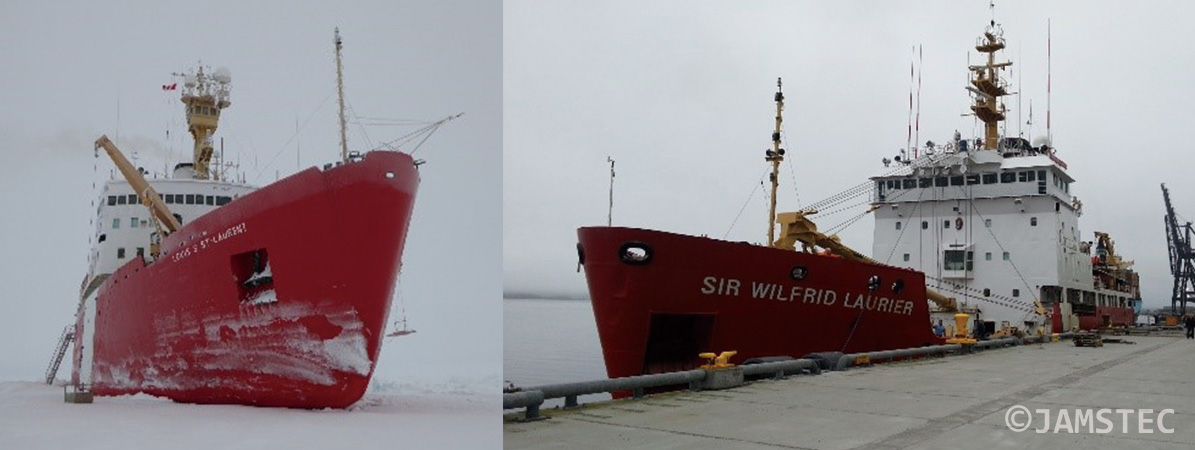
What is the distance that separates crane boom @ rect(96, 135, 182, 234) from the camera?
57.6 feet

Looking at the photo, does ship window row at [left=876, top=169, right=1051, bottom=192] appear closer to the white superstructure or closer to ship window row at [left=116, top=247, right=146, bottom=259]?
the white superstructure

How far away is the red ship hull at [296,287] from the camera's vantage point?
1221 cm

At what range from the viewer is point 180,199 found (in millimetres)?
20328

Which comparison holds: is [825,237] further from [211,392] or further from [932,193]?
[211,392]

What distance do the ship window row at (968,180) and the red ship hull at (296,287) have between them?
12364mm

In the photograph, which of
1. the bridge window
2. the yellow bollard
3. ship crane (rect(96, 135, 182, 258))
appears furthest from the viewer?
the bridge window

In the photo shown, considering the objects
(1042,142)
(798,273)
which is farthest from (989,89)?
(798,273)

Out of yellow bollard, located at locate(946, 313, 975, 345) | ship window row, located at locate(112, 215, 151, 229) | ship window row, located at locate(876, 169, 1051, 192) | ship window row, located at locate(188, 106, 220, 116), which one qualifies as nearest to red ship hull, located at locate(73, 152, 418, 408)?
ship window row, located at locate(112, 215, 151, 229)

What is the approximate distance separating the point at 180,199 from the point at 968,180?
18.2 meters

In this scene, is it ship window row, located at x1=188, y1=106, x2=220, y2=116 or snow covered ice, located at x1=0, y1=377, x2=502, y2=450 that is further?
ship window row, located at x1=188, y1=106, x2=220, y2=116

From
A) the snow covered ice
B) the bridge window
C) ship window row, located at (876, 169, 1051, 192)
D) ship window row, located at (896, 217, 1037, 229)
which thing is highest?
ship window row, located at (876, 169, 1051, 192)

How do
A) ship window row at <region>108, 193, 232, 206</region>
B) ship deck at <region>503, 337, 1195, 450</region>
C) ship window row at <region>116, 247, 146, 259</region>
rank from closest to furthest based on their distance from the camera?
1. ship deck at <region>503, 337, 1195, 450</region>
2. ship window row at <region>116, 247, 146, 259</region>
3. ship window row at <region>108, 193, 232, 206</region>

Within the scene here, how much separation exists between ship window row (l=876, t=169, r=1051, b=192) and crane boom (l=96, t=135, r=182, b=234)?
1557 cm

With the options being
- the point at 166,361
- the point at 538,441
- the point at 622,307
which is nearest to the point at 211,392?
the point at 166,361
